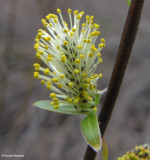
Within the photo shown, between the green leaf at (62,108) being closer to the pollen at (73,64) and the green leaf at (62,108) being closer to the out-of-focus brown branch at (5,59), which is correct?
the pollen at (73,64)

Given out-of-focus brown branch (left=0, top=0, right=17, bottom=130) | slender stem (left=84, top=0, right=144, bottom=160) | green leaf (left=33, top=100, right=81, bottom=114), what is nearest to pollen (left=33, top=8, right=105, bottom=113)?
green leaf (left=33, top=100, right=81, bottom=114)

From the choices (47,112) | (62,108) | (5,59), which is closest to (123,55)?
(62,108)

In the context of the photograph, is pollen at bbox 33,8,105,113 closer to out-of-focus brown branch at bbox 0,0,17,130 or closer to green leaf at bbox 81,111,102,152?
green leaf at bbox 81,111,102,152

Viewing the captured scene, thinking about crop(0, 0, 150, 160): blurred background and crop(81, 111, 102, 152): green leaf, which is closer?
crop(81, 111, 102, 152): green leaf

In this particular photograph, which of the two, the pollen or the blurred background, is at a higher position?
the pollen

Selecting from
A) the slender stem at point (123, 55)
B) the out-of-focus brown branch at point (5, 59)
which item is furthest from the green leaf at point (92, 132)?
the out-of-focus brown branch at point (5, 59)

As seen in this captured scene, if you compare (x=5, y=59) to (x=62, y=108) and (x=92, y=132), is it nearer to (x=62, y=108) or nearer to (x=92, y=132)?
(x=62, y=108)
